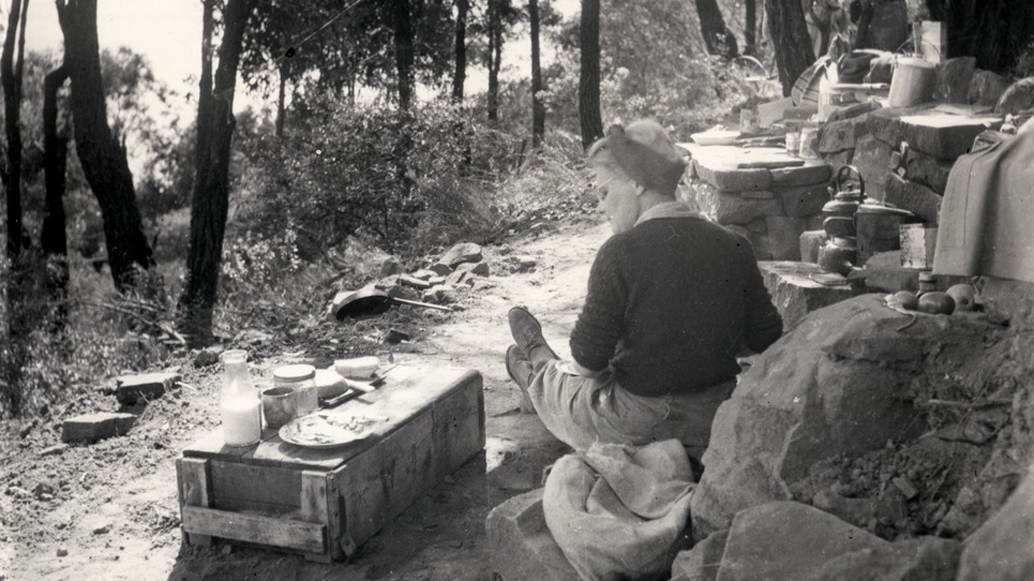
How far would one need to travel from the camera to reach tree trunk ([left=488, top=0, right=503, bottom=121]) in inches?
801

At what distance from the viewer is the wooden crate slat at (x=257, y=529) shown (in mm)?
3543

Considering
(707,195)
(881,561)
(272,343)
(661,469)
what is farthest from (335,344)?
(881,561)

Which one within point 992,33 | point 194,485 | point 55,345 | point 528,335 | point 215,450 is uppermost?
point 992,33

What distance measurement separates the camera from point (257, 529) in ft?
11.9

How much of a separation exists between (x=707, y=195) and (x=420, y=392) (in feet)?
10.9

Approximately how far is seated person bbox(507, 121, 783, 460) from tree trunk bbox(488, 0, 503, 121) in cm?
1663

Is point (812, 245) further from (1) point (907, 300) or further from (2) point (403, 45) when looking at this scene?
(2) point (403, 45)

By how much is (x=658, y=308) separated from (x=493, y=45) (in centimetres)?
1862

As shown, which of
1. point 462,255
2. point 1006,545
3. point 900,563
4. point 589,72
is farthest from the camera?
point 589,72

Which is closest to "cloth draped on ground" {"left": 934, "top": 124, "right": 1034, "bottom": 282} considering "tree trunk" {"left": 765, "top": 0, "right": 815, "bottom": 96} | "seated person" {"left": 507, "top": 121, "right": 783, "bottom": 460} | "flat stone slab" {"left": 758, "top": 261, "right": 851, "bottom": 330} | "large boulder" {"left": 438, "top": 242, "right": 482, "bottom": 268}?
"seated person" {"left": 507, "top": 121, "right": 783, "bottom": 460}

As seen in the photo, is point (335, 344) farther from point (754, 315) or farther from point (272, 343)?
point (754, 315)

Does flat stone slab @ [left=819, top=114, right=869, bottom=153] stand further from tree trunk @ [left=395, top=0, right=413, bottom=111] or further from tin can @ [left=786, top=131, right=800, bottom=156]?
tree trunk @ [left=395, top=0, right=413, bottom=111]

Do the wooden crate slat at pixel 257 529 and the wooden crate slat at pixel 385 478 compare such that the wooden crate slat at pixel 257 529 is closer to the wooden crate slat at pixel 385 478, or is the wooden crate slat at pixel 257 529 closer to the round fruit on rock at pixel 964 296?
the wooden crate slat at pixel 385 478

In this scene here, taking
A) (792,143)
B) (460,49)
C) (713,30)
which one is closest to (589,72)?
(713,30)
